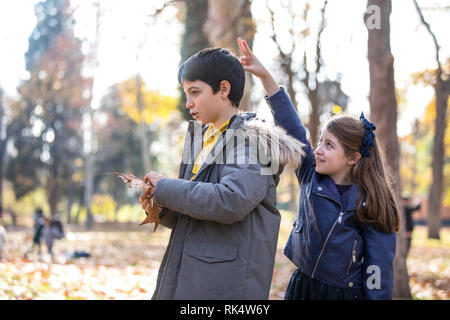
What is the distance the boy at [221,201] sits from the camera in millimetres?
1794

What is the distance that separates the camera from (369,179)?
7.95 ft

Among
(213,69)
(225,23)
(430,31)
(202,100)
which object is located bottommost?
(202,100)

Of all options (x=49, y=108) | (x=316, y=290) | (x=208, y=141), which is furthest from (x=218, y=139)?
(x=49, y=108)

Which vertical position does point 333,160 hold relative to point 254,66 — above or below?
below

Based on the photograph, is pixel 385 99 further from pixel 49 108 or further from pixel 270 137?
pixel 49 108

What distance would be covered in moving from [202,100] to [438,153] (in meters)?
16.8

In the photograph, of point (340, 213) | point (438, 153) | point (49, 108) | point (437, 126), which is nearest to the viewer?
point (340, 213)

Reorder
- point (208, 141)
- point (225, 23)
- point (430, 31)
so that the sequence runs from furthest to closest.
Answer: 1. point (430, 31)
2. point (225, 23)
3. point (208, 141)

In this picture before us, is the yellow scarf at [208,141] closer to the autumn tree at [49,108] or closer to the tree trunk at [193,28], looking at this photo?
the tree trunk at [193,28]

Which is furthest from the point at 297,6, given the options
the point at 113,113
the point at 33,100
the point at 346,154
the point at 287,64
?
the point at 113,113

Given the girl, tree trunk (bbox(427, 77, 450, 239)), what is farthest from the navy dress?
tree trunk (bbox(427, 77, 450, 239))

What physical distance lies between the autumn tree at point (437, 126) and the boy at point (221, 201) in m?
11.1

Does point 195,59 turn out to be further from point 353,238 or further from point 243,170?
point 353,238
